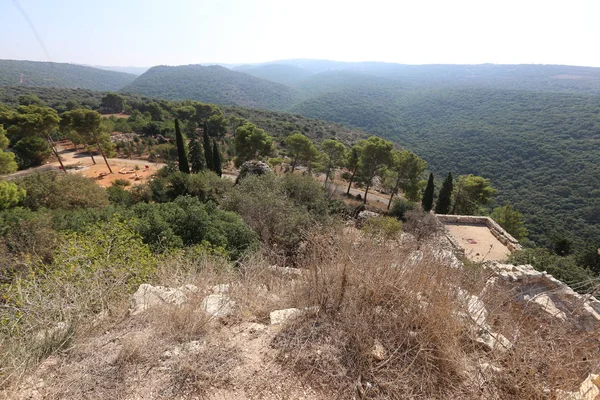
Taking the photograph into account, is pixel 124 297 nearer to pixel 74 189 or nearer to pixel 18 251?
pixel 18 251

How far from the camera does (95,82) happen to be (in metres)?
A: 106

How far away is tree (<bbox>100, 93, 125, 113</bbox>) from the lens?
50.9 meters

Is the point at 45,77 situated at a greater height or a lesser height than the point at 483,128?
greater

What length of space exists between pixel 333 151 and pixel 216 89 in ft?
383

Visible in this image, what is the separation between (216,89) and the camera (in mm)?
128625

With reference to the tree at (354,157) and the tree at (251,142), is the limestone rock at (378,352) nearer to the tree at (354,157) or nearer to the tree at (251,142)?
the tree at (354,157)

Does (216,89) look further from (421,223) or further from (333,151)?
(421,223)

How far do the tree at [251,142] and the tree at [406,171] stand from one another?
11573 millimetres

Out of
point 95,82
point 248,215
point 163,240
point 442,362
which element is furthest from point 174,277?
point 95,82

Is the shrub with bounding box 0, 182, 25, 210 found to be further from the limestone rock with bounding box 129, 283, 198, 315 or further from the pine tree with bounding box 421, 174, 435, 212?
the pine tree with bounding box 421, 174, 435, 212

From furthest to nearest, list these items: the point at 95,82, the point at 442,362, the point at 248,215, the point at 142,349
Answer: the point at 95,82, the point at 248,215, the point at 142,349, the point at 442,362

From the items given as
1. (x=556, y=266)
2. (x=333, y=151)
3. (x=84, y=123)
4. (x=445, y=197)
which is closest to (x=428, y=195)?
(x=445, y=197)

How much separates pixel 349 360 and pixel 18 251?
8.06m

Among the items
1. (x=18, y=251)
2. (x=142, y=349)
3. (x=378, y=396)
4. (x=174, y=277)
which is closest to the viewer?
(x=378, y=396)
